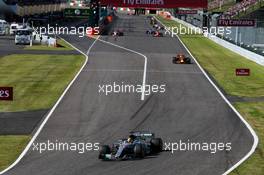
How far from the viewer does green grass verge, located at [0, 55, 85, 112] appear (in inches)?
1344

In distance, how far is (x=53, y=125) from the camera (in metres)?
28.4

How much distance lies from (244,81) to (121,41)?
3358 cm

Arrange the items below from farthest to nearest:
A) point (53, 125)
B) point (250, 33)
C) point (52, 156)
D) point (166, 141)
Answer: point (250, 33) < point (53, 125) < point (166, 141) < point (52, 156)

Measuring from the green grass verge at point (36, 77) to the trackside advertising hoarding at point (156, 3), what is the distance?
20.2 m

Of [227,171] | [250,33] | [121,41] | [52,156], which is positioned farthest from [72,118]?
[121,41]

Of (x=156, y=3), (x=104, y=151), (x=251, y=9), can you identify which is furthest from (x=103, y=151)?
(x=251, y=9)

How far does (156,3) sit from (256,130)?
51738 millimetres

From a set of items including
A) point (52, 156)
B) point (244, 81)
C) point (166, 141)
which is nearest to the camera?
point (52, 156)

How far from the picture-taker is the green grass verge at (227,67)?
41.0 meters

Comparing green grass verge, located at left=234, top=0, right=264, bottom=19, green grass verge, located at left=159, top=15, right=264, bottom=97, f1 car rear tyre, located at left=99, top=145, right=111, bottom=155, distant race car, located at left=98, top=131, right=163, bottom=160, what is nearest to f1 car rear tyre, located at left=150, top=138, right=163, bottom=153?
distant race car, located at left=98, top=131, right=163, bottom=160

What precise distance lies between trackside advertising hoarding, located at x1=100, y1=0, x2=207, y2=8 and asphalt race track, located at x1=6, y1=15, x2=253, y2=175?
26.7 metres

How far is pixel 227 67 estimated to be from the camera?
5356 cm

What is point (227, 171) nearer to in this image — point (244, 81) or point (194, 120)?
point (194, 120)

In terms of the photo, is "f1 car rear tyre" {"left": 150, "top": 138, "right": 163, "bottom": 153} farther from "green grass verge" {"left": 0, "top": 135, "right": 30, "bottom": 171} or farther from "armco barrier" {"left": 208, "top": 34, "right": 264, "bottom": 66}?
"armco barrier" {"left": 208, "top": 34, "right": 264, "bottom": 66}
